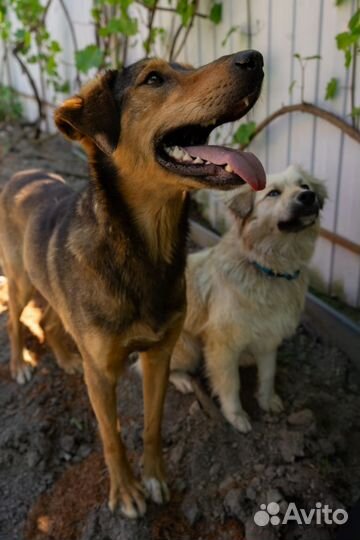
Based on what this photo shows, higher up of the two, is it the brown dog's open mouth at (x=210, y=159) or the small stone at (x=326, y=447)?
the brown dog's open mouth at (x=210, y=159)

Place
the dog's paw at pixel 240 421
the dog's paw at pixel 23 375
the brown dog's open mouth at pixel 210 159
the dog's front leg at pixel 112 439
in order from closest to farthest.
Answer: the brown dog's open mouth at pixel 210 159
the dog's front leg at pixel 112 439
the dog's paw at pixel 240 421
the dog's paw at pixel 23 375

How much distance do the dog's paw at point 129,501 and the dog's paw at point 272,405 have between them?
1.00 m

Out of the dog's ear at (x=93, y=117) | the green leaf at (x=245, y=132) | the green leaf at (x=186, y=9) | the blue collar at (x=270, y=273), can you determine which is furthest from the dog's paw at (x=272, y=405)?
the green leaf at (x=186, y=9)

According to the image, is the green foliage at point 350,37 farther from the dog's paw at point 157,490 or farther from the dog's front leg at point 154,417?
the dog's paw at point 157,490

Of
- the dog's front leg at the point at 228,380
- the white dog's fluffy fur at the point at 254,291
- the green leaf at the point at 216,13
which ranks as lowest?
the dog's front leg at the point at 228,380

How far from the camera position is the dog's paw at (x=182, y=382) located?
344cm

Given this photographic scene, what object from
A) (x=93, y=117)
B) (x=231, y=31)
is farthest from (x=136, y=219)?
(x=231, y=31)

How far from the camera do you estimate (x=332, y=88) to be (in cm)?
335

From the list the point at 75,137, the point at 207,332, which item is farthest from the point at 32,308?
the point at 75,137

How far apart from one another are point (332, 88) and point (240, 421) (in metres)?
2.26

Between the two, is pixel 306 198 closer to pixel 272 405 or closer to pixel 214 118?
pixel 214 118

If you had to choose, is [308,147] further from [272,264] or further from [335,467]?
[335,467]

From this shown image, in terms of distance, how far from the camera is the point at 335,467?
9.27ft

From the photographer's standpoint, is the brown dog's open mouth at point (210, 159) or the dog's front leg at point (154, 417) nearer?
the brown dog's open mouth at point (210, 159)
